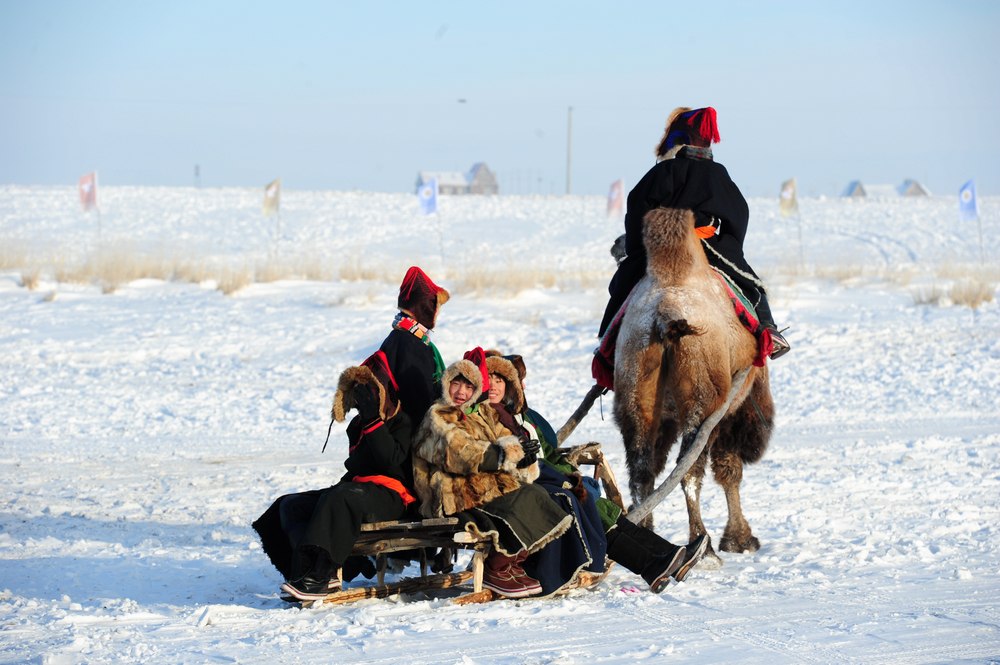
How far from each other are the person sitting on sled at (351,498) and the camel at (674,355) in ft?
4.62

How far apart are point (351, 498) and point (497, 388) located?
3.19 feet

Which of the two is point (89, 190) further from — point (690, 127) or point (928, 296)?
point (690, 127)

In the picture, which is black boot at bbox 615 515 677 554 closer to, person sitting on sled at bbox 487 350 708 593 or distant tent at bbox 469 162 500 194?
person sitting on sled at bbox 487 350 708 593

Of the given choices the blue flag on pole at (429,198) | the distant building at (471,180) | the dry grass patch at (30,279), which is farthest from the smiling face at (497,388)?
the distant building at (471,180)

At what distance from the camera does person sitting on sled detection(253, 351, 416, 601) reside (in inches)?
172

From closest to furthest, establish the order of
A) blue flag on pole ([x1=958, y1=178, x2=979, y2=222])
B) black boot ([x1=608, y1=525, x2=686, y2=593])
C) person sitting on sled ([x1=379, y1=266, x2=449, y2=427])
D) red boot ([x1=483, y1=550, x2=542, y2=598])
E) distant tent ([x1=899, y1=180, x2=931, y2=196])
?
red boot ([x1=483, y1=550, x2=542, y2=598])
black boot ([x1=608, y1=525, x2=686, y2=593])
person sitting on sled ([x1=379, y1=266, x2=449, y2=427])
blue flag on pole ([x1=958, y1=178, x2=979, y2=222])
distant tent ([x1=899, y1=180, x2=931, y2=196])

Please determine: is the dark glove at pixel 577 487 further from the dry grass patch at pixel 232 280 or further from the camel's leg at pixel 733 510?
the dry grass patch at pixel 232 280

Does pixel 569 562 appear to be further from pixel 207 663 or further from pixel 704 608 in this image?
pixel 207 663

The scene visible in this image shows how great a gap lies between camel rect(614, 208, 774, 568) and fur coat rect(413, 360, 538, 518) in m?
0.98

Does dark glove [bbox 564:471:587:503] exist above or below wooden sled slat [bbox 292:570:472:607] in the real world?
above

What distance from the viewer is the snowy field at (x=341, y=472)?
157 inches

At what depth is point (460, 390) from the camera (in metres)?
4.54

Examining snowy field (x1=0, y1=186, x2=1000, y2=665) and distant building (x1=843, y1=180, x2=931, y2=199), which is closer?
snowy field (x1=0, y1=186, x2=1000, y2=665)

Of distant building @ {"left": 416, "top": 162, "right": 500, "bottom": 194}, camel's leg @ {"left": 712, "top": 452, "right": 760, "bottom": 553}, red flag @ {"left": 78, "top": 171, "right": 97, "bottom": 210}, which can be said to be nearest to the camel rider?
camel's leg @ {"left": 712, "top": 452, "right": 760, "bottom": 553}
